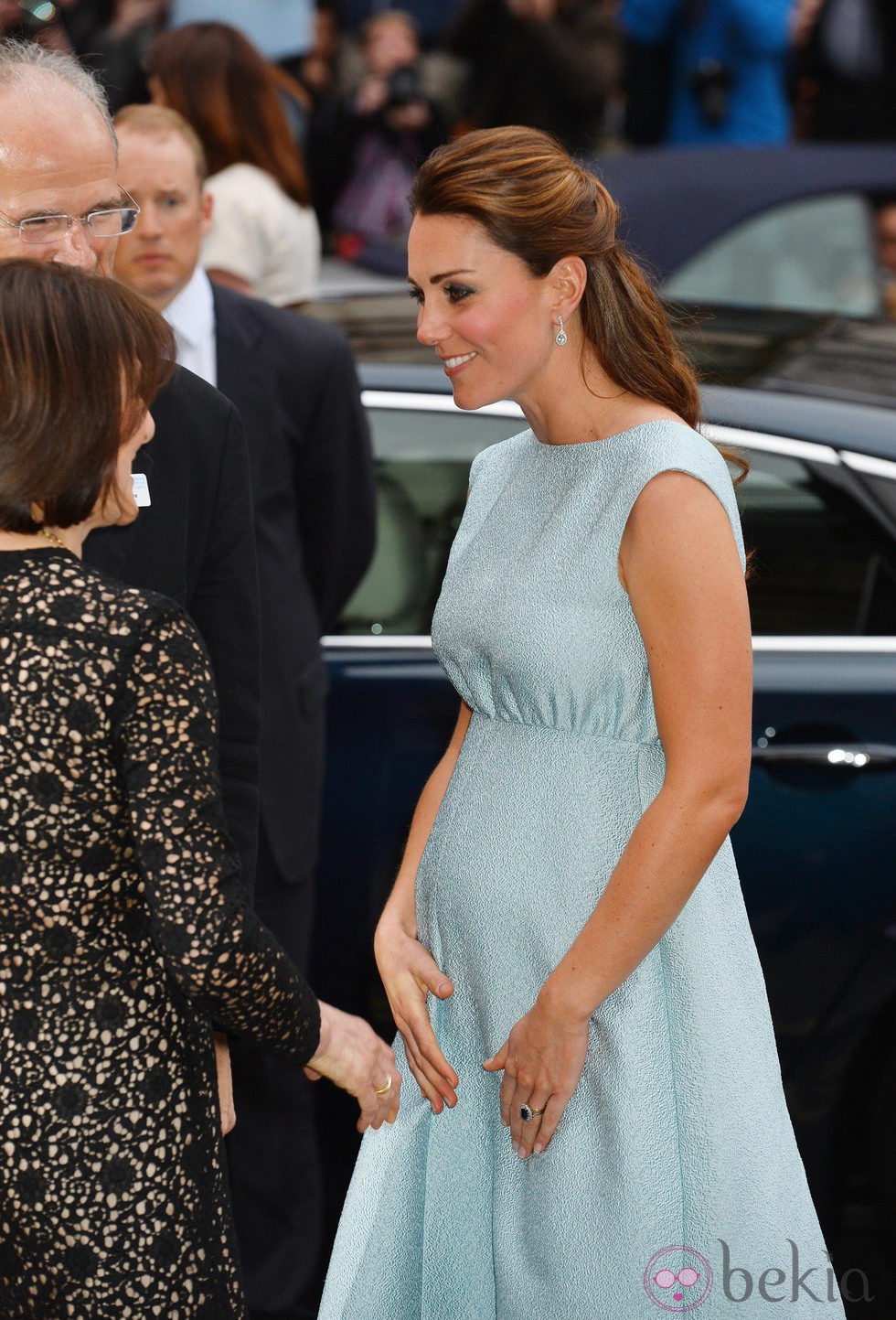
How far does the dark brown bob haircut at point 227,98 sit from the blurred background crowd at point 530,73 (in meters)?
1.86

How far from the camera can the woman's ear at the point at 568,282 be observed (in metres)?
2.36

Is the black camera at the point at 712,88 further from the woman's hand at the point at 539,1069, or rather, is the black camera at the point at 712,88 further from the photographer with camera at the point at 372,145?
the woman's hand at the point at 539,1069

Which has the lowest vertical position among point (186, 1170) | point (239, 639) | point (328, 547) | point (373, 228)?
point (373, 228)

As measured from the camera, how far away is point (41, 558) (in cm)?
188

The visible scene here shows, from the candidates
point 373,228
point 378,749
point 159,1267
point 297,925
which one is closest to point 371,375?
point 378,749

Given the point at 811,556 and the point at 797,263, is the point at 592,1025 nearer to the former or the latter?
the point at 811,556

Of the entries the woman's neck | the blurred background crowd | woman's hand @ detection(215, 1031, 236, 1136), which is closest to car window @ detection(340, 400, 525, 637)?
woman's hand @ detection(215, 1031, 236, 1136)

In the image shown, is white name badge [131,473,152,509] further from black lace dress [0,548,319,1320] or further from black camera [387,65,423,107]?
black camera [387,65,423,107]

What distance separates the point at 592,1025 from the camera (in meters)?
2.30

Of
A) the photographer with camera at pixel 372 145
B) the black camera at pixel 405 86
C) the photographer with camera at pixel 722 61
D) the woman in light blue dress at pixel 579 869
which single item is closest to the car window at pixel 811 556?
the woman in light blue dress at pixel 579 869

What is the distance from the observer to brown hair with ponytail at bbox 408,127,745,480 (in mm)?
2340

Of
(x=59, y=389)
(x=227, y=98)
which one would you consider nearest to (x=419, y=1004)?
(x=59, y=389)

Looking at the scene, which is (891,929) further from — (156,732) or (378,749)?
(156,732)

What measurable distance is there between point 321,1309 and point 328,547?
1.60 meters
